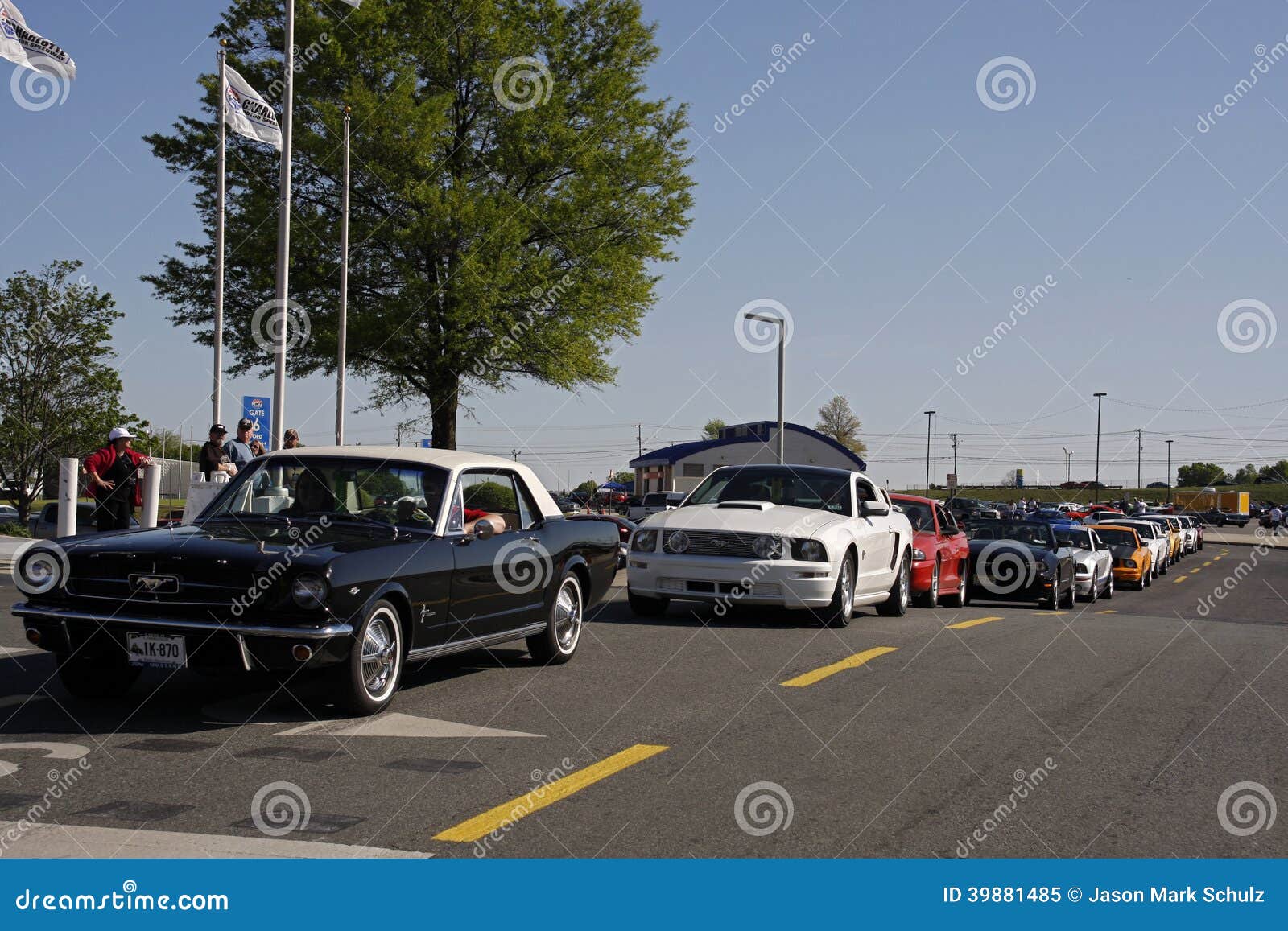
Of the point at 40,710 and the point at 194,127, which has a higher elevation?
the point at 194,127

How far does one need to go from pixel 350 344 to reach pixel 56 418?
12778mm

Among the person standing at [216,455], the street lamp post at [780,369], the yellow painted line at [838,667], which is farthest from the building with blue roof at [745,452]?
the yellow painted line at [838,667]

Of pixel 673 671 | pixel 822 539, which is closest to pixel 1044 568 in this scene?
pixel 822 539

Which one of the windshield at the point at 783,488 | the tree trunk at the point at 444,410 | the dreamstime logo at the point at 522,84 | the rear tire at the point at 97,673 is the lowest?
the rear tire at the point at 97,673

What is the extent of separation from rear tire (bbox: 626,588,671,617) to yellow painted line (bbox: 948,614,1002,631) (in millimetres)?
2986

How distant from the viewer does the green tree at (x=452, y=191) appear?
2662 cm

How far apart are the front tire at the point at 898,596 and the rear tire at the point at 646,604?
291 cm

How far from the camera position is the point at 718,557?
41.3 feet

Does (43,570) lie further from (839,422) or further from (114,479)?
(839,422)

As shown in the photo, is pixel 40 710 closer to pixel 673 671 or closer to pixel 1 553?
pixel 673 671

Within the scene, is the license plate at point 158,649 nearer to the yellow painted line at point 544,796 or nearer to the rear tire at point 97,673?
the rear tire at point 97,673

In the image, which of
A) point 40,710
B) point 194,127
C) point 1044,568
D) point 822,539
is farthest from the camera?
point 194,127

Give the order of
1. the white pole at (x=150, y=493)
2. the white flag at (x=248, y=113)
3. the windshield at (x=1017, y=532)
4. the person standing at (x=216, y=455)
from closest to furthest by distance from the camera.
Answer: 1. the person standing at (x=216, y=455)
2. the white pole at (x=150, y=493)
3. the white flag at (x=248, y=113)
4. the windshield at (x=1017, y=532)

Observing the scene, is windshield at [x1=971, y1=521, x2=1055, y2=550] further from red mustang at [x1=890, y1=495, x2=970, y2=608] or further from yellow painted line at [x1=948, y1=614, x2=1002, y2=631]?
yellow painted line at [x1=948, y1=614, x2=1002, y2=631]
